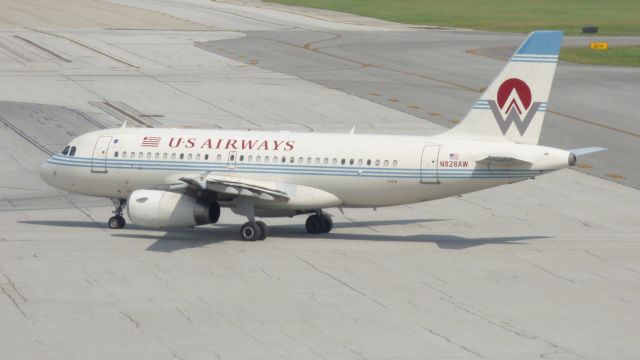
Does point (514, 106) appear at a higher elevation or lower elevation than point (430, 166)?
higher

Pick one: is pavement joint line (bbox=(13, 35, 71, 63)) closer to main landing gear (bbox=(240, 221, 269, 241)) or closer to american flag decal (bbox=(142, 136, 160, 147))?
american flag decal (bbox=(142, 136, 160, 147))

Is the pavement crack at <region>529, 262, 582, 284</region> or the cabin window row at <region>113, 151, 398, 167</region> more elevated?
the cabin window row at <region>113, 151, 398, 167</region>

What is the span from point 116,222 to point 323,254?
865cm

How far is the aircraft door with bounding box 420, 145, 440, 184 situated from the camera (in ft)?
137

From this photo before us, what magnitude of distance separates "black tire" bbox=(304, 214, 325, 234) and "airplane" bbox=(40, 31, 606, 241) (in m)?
0.04

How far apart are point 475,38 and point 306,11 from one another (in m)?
34.0

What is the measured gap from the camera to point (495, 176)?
1624 inches

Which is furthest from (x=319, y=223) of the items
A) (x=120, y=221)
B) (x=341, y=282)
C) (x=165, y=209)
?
(x=341, y=282)

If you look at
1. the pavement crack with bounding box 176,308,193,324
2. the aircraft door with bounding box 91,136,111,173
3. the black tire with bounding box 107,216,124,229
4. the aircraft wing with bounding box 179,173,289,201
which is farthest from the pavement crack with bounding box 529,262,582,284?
the aircraft door with bounding box 91,136,111,173

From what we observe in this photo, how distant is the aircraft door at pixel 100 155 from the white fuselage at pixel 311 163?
0.04 metres

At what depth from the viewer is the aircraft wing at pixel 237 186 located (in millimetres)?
41781

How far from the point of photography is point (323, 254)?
4147cm

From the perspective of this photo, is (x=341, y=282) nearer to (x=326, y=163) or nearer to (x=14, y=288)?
(x=326, y=163)

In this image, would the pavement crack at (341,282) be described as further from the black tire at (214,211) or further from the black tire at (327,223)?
the black tire at (327,223)
